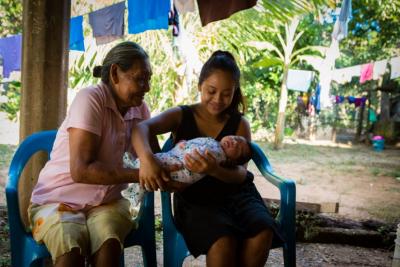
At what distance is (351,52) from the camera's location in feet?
50.6

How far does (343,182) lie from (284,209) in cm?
634

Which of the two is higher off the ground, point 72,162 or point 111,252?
point 72,162

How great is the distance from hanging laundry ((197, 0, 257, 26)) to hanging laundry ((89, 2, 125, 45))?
136cm

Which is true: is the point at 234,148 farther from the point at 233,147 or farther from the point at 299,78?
the point at 299,78

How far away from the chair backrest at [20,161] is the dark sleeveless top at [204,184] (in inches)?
28.4

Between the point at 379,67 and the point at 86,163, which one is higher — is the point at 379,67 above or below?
above

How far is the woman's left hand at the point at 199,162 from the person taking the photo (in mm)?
1800

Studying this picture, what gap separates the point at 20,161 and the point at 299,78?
10.8 metres

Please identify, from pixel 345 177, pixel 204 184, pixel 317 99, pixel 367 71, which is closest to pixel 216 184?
pixel 204 184

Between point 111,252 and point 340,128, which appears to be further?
point 340,128

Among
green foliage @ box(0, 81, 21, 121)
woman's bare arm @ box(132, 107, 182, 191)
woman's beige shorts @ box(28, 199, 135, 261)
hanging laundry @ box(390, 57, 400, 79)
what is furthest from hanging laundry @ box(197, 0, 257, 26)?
hanging laundry @ box(390, 57, 400, 79)

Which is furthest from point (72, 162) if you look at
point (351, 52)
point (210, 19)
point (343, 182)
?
point (351, 52)

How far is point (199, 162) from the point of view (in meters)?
1.80

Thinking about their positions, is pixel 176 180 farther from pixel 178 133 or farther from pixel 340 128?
pixel 340 128
